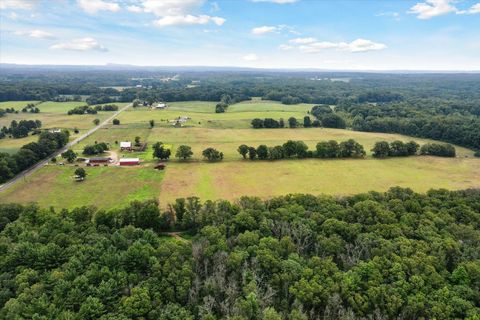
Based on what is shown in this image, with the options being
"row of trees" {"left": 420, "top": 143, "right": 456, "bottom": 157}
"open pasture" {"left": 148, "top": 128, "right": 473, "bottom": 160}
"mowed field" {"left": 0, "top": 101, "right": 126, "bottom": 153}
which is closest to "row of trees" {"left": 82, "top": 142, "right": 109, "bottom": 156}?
"open pasture" {"left": 148, "top": 128, "right": 473, "bottom": 160}

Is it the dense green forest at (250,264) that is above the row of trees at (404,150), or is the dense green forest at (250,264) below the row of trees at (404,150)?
below

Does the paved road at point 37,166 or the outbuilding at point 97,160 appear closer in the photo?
the paved road at point 37,166

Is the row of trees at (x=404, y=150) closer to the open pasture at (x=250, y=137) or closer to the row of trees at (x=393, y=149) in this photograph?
the row of trees at (x=393, y=149)

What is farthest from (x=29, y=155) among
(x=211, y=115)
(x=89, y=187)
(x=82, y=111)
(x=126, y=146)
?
(x=211, y=115)

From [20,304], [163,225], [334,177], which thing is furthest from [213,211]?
[334,177]

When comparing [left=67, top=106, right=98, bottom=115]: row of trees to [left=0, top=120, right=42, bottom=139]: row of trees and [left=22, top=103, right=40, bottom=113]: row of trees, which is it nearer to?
[left=22, top=103, right=40, bottom=113]: row of trees

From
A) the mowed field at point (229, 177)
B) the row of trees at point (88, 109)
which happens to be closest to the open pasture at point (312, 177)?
the mowed field at point (229, 177)

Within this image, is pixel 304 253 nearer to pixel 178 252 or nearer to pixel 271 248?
pixel 271 248
